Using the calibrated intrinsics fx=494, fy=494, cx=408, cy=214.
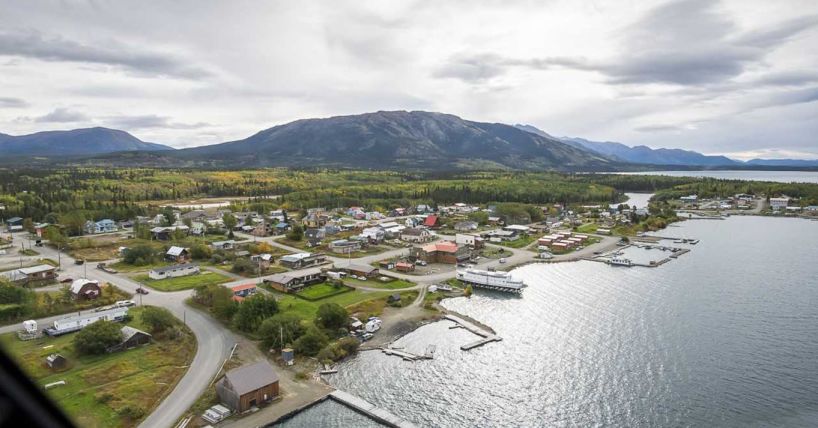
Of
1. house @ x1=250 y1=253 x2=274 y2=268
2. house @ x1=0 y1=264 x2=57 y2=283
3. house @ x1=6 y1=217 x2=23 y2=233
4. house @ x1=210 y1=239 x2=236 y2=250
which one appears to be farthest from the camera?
house @ x1=6 y1=217 x2=23 y2=233

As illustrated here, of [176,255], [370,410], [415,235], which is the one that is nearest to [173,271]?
[176,255]

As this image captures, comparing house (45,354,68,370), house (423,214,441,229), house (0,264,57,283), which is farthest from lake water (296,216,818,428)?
house (0,264,57,283)

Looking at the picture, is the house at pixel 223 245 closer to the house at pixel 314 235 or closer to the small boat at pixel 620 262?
the house at pixel 314 235

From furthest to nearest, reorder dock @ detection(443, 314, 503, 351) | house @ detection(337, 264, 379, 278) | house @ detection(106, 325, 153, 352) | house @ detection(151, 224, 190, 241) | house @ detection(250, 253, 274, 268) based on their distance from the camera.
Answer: house @ detection(151, 224, 190, 241) < house @ detection(250, 253, 274, 268) < house @ detection(337, 264, 379, 278) < dock @ detection(443, 314, 503, 351) < house @ detection(106, 325, 153, 352)

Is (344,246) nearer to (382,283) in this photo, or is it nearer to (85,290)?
(382,283)

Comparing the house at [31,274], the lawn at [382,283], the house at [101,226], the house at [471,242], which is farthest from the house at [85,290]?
the house at [471,242]

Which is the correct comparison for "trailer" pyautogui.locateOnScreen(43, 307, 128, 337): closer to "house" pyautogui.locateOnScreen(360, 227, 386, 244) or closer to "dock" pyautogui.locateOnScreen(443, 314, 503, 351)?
"dock" pyautogui.locateOnScreen(443, 314, 503, 351)

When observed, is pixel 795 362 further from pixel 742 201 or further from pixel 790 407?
pixel 742 201

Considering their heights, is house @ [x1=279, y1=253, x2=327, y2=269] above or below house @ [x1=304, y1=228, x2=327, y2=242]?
below
